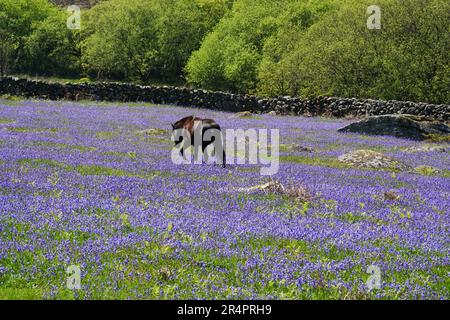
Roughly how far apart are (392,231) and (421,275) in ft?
7.35

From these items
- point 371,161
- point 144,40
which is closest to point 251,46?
point 144,40

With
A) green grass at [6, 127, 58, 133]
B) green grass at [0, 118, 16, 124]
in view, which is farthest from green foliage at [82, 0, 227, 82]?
green grass at [6, 127, 58, 133]

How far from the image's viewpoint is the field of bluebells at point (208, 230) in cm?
626

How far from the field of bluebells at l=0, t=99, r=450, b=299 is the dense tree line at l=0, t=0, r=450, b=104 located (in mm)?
32087

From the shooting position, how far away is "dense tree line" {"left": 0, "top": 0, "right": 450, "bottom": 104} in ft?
154

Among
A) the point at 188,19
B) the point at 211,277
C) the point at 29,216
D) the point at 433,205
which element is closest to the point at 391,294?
the point at 211,277

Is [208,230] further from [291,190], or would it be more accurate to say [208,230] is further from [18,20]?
[18,20]

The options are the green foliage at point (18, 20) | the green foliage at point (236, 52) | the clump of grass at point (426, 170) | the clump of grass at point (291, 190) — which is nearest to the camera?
the clump of grass at point (291, 190)

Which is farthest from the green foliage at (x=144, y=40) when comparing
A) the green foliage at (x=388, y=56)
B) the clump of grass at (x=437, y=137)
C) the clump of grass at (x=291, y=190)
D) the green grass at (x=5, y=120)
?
the clump of grass at (x=291, y=190)

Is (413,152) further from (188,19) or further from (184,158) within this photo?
(188,19)

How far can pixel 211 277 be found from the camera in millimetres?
6539

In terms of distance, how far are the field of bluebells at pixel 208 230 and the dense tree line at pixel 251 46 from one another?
32.1m

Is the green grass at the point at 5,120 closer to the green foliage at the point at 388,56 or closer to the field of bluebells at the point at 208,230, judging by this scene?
the field of bluebells at the point at 208,230

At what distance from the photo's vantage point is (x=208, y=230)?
27.7 ft
